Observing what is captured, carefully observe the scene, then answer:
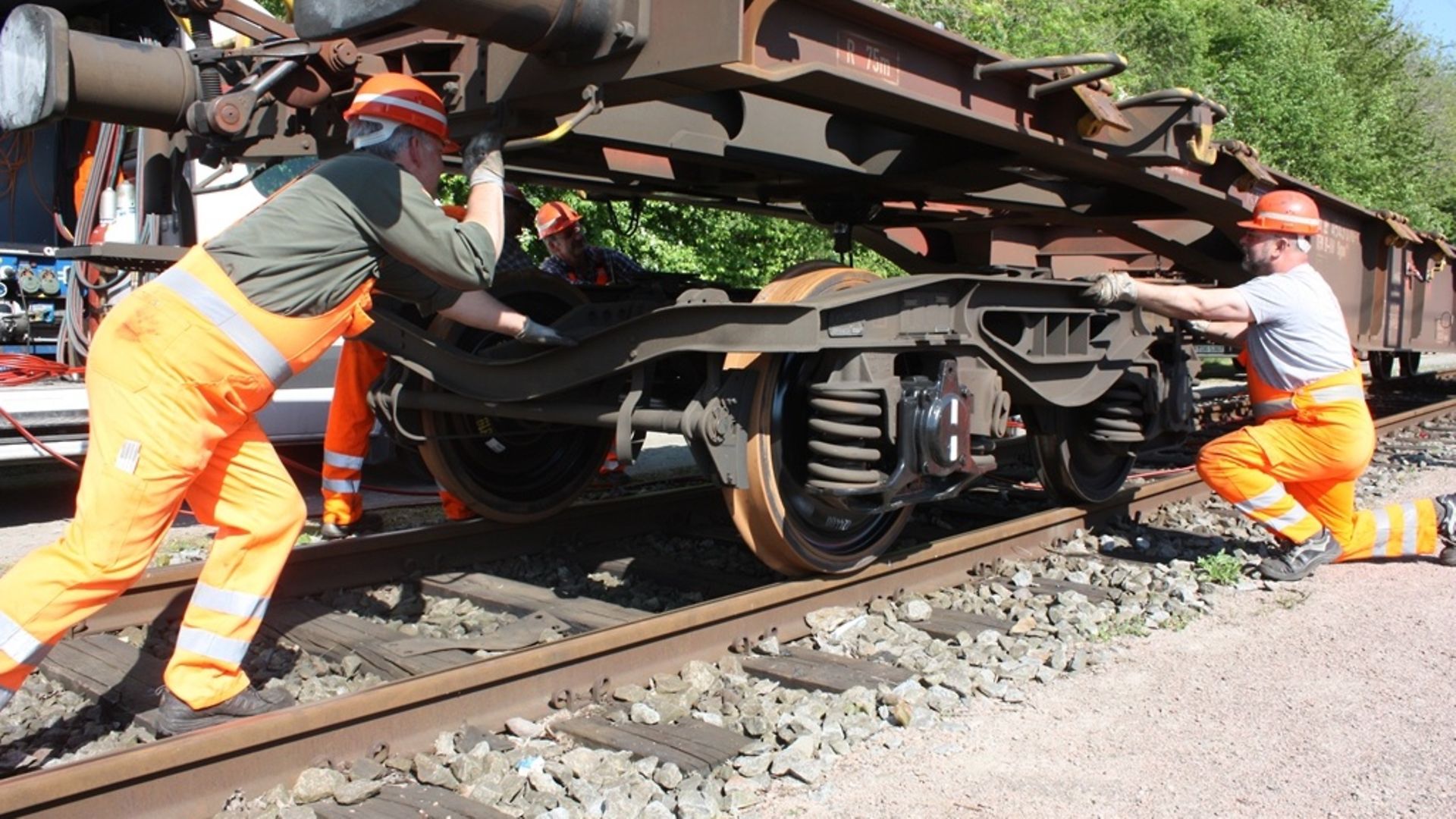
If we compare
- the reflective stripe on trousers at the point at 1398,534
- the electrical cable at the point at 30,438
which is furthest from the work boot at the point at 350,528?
the reflective stripe on trousers at the point at 1398,534

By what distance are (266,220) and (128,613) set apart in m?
1.94

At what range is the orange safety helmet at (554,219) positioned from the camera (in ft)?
23.1

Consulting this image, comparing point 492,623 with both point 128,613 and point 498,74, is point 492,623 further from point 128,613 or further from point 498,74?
point 498,74

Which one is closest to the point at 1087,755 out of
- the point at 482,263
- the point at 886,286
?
the point at 886,286

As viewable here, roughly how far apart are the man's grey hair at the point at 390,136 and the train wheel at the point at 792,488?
52.3 inches

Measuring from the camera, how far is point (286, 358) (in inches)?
135

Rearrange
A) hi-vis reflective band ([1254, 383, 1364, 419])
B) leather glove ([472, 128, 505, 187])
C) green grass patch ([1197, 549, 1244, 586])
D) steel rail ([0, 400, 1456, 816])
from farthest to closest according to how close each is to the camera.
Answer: hi-vis reflective band ([1254, 383, 1364, 419]) → green grass patch ([1197, 549, 1244, 586]) → leather glove ([472, 128, 505, 187]) → steel rail ([0, 400, 1456, 816])

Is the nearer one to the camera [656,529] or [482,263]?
[482,263]

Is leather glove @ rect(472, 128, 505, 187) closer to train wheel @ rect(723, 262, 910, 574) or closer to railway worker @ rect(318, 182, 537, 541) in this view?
train wheel @ rect(723, 262, 910, 574)

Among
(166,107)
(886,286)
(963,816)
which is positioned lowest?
(963,816)

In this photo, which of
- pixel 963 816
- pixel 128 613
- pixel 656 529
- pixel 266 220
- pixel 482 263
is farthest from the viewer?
pixel 656 529

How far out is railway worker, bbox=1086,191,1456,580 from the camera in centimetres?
553

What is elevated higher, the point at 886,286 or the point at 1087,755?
the point at 886,286

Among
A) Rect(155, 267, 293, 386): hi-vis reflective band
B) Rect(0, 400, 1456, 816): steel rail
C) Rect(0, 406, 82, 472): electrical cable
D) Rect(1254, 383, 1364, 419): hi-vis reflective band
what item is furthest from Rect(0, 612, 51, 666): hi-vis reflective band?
Rect(1254, 383, 1364, 419): hi-vis reflective band
